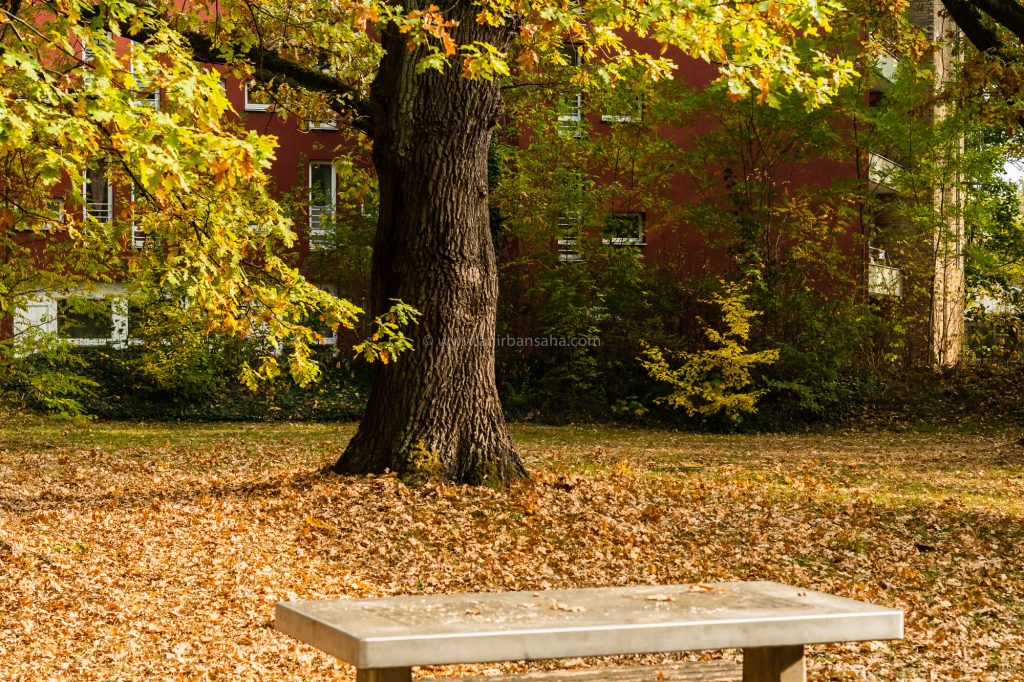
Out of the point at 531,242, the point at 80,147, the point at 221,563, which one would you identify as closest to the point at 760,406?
the point at 531,242

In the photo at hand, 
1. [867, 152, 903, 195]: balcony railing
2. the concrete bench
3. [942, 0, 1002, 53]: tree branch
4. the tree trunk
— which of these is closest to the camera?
the concrete bench

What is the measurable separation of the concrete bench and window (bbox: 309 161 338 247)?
1680cm

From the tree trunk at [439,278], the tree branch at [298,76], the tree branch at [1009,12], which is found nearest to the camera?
the tree trunk at [439,278]

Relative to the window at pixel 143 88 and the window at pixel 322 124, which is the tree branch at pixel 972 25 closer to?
the window at pixel 322 124

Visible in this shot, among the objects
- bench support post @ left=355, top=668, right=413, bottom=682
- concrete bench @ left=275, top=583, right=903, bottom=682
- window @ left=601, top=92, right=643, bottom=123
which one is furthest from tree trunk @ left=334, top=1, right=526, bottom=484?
window @ left=601, top=92, right=643, bottom=123

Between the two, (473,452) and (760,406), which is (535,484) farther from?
(760,406)

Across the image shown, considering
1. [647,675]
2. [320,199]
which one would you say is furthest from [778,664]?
[320,199]

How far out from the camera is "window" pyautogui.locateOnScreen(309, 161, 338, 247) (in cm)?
2349

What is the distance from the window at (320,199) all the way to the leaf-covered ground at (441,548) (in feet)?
31.7

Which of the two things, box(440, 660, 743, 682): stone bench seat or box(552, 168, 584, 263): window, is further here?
box(552, 168, 584, 263): window

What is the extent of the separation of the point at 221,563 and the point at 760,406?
14.4m

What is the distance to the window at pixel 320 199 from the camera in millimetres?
23494

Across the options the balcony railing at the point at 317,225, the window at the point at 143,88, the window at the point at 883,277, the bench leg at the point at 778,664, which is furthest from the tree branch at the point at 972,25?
the balcony railing at the point at 317,225

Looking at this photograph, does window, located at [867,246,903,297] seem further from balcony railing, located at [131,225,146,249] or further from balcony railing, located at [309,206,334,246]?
balcony railing, located at [131,225,146,249]
